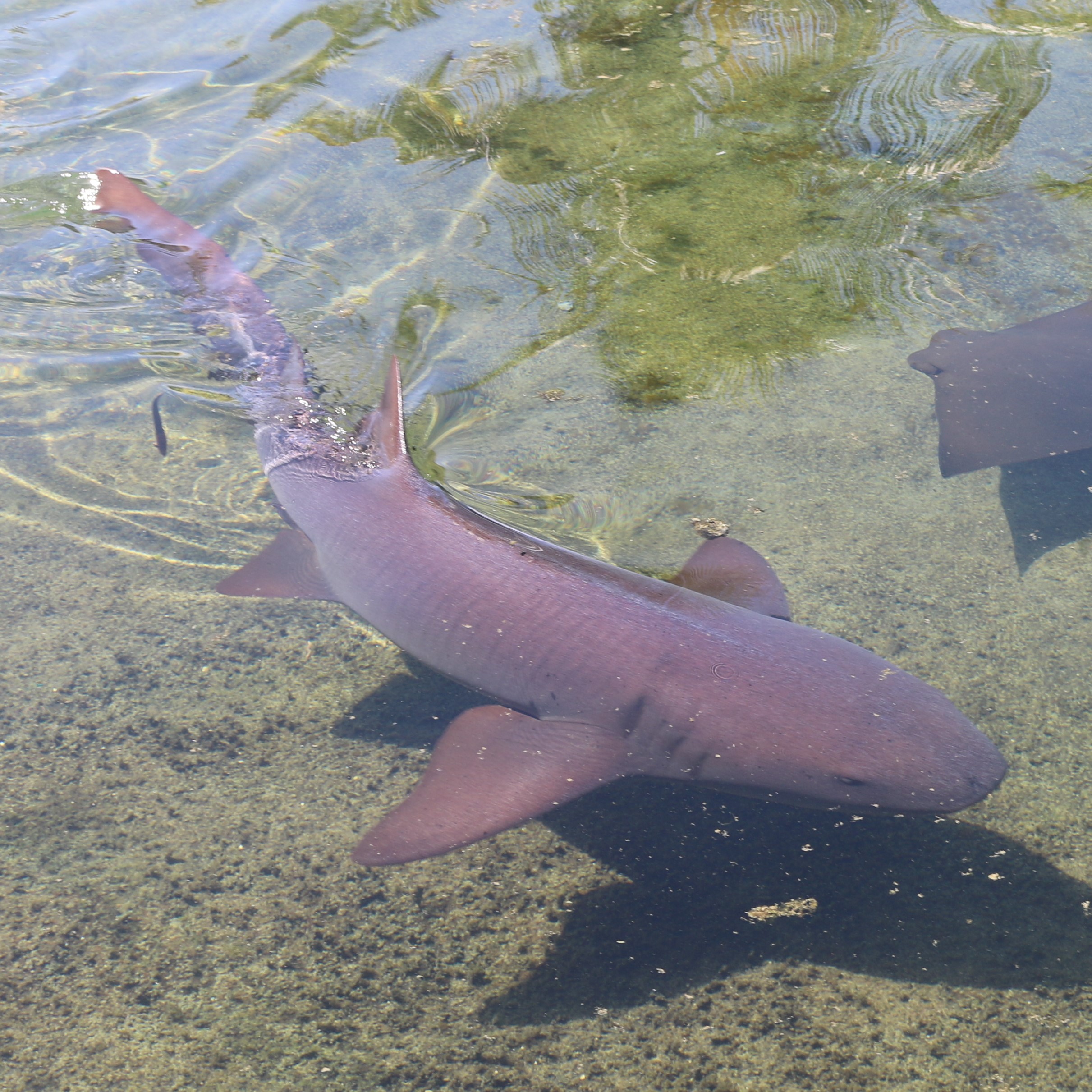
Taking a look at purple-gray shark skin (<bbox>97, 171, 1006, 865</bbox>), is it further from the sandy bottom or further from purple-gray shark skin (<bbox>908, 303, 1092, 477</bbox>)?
purple-gray shark skin (<bbox>908, 303, 1092, 477</bbox>)

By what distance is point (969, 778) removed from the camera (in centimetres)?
252

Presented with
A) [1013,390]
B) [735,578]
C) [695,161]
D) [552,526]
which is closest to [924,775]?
[735,578]

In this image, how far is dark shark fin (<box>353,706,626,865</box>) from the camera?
2701 millimetres

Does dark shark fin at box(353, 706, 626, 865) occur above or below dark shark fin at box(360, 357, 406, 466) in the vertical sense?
below

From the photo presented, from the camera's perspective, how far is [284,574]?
3811mm

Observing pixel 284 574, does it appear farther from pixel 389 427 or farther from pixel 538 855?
pixel 538 855

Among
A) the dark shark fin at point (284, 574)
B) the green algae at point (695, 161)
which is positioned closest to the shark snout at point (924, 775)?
the dark shark fin at point (284, 574)

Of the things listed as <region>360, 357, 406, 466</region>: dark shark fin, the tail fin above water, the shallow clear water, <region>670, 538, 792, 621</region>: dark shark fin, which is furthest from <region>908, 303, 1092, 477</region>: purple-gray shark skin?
the tail fin above water

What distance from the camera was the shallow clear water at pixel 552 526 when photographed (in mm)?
2596

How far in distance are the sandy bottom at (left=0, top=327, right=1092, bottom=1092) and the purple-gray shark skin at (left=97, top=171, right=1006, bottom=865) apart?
357mm

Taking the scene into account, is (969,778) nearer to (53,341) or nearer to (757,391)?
(757,391)

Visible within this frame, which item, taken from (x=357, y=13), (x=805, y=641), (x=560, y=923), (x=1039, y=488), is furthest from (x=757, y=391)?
(x=357, y=13)

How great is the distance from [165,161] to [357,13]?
3.05 m

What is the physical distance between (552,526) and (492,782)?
1438 mm
